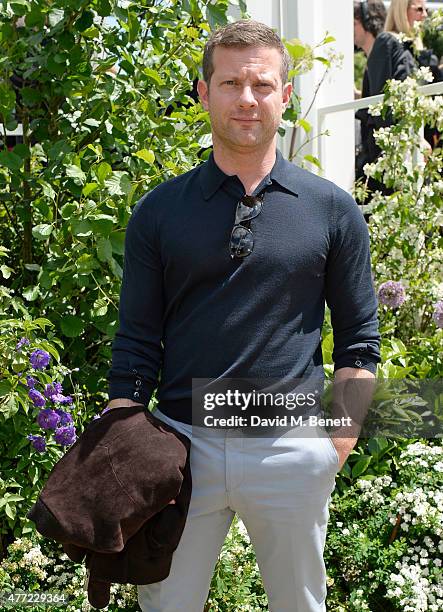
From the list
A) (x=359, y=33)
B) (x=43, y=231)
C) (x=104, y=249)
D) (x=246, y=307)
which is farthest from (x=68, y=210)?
(x=359, y=33)

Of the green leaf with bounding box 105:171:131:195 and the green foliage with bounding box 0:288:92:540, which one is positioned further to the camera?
the green leaf with bounding box 105:171:131:195

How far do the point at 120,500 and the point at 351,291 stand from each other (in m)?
0.68

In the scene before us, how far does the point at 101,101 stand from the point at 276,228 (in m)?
1.25

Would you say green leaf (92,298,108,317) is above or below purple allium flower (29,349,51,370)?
above

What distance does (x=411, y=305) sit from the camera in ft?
12.5

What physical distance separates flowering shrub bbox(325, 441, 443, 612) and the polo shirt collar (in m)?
1.35

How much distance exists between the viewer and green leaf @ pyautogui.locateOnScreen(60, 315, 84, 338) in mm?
2924

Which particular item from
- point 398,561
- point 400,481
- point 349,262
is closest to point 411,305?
point 400,481

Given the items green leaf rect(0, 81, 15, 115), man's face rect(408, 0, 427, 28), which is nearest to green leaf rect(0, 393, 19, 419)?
green leaf rect(0, 81, 15, 115)

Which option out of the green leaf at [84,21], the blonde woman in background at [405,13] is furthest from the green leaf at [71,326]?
the blonde woman in background at [405,13]

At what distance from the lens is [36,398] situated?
2.60 m

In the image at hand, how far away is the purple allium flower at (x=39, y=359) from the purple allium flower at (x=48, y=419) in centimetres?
14

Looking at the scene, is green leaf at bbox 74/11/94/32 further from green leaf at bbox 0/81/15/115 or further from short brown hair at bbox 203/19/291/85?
short brown hair at bbox 203/19/291/85

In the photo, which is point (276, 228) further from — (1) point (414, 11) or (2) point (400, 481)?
(1) point (414, 11)
